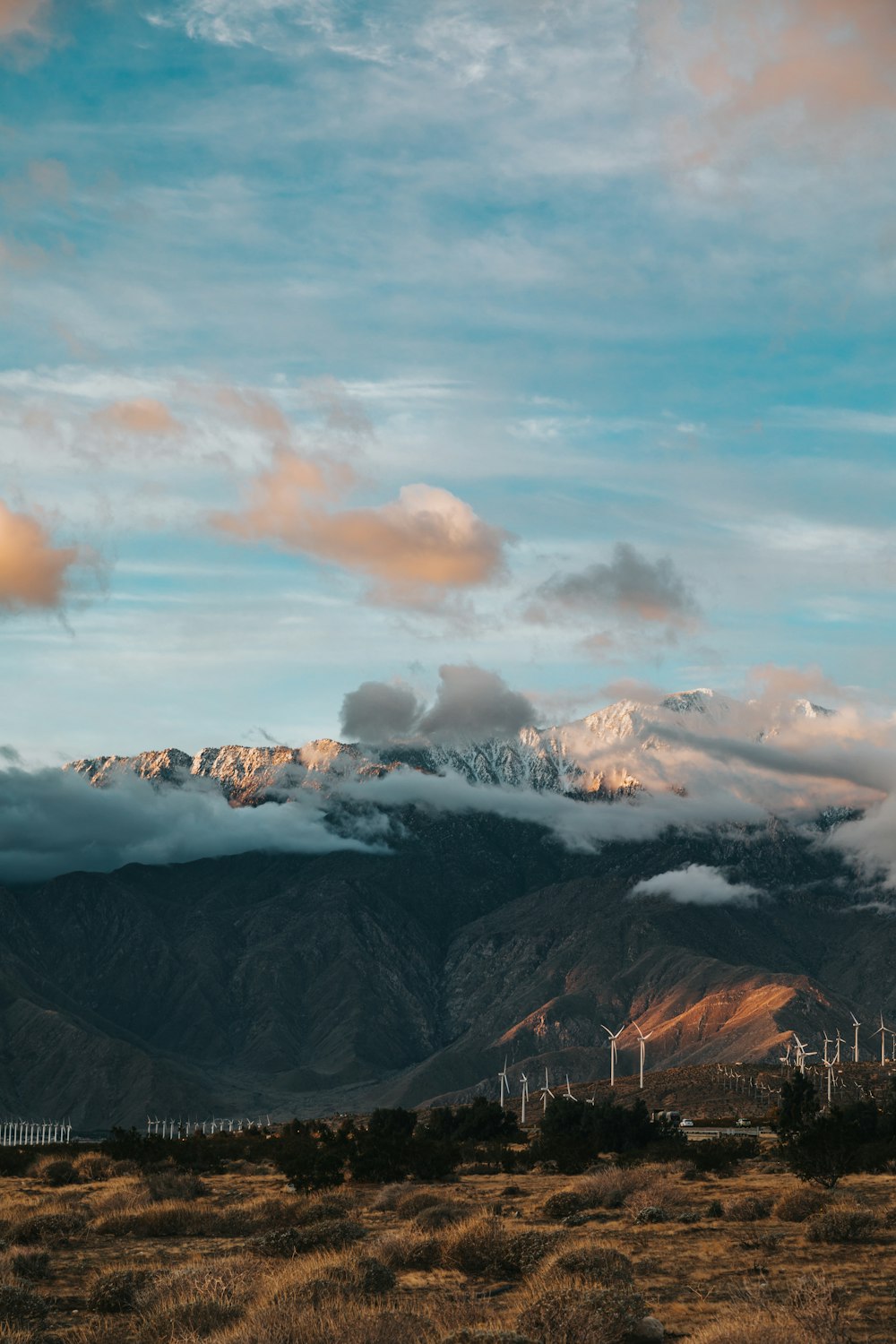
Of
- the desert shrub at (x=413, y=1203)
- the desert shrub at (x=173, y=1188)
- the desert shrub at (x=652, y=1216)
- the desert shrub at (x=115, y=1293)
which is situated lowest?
the desert shrub at (x=173, y=1188)

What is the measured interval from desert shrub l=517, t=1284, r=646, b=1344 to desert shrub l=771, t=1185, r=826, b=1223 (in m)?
15.7

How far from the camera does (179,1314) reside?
20.9 m

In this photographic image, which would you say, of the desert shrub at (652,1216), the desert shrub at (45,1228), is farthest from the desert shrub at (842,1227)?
the desert shrub at (45,1228)

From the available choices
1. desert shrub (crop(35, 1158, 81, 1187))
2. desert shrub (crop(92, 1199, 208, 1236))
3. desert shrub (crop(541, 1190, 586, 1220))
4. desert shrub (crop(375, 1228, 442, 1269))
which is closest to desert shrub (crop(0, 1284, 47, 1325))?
desert shrub (crop(375, 1228, 442, 1269))

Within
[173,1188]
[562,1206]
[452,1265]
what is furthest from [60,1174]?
[452,1265]

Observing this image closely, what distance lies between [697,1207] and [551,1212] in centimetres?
434

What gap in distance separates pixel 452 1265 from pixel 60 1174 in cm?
3449

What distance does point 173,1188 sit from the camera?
149ft

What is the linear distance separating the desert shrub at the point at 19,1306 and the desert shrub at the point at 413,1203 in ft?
54.2

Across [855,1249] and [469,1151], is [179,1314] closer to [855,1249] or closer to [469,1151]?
[855,1249]

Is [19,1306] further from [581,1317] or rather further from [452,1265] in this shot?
[581,1317]

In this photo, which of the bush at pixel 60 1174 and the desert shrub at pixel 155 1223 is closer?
the desert shrub at pixel 155 1223

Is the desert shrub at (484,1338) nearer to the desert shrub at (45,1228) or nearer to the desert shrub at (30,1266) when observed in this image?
the desert shrub at (30,1266)

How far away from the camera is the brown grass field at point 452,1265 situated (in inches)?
799
